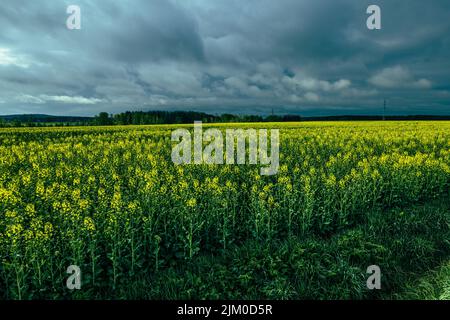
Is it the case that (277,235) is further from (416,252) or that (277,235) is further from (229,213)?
(416,252)

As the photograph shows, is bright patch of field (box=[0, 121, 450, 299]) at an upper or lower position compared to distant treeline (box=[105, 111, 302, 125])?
lower

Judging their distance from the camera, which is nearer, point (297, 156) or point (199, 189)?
point (199, 189)

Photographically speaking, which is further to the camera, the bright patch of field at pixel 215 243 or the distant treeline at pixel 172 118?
the distant treeline at pixel 172 118

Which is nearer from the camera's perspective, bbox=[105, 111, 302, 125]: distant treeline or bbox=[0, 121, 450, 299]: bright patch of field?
bbox=[0, 121, 450, 299]: bright patch of field

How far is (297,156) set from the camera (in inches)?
602

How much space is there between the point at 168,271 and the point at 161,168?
22.0ft

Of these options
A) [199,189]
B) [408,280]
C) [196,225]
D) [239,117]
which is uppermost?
[239,117]

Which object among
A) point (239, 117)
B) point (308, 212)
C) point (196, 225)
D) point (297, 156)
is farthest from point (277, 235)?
point (239, 117)

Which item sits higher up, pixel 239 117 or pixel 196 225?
pixel 239 117

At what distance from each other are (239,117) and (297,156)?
281 ft

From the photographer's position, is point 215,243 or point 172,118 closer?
point 215,243

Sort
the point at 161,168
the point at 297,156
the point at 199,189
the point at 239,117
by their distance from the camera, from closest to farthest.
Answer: the point at 199,189, the point at 161,168, the point at 297,156, the point at 239,117

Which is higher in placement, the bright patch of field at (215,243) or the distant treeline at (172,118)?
the distant treeline at (172,118)
